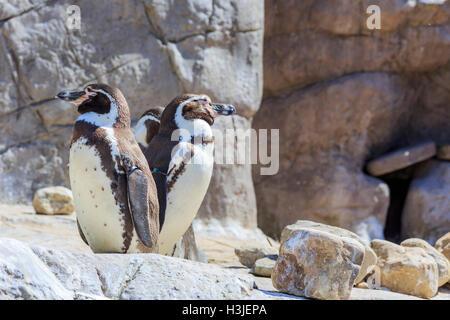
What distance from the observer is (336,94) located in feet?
27.8

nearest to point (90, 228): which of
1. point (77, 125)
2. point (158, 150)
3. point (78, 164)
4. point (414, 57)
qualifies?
point (78, 164)

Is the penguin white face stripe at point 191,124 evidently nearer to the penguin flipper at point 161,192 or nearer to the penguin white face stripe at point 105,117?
the penguin flipper at point 161,192

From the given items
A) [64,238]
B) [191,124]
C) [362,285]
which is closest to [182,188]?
[191,124]

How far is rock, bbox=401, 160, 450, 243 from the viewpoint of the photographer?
816 centimetres

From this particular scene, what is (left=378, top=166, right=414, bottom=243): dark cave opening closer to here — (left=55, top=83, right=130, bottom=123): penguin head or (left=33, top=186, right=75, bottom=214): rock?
(left=33, top=186, right=75, bottom=214): rock

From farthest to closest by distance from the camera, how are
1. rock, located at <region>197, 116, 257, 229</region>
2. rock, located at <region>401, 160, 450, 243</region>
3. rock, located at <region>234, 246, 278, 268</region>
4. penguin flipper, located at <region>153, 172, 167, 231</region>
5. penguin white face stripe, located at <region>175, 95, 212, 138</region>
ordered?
rock, located at <region>401, 160, 450, 243</region> < rock, located at <region>197, 116, 257, 229</region> < rock, located at <region>234, 246, 278, 268</region> < penguin white face stripe, located at <region>175, 95, 212, 138</region> < penguin flipper, located at <region>153, 172, 167, 231</region>

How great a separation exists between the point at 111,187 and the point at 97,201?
0.09 meters

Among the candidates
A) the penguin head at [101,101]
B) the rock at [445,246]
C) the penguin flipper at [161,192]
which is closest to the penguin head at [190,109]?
the penguin flipper at [161,192]

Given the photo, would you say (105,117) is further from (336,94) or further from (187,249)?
(336,94)

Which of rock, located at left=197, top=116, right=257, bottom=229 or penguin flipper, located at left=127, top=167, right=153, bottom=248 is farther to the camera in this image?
rock, located at left=197, top=116, right=257, bottom=229

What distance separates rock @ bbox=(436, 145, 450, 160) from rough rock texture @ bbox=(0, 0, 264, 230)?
3.09 m

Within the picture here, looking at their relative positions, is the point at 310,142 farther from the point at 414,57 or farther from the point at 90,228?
the point at 90,228

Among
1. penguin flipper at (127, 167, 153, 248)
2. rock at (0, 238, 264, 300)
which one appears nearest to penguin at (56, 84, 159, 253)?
penguin flipper at (127, 167, 153, 248)
